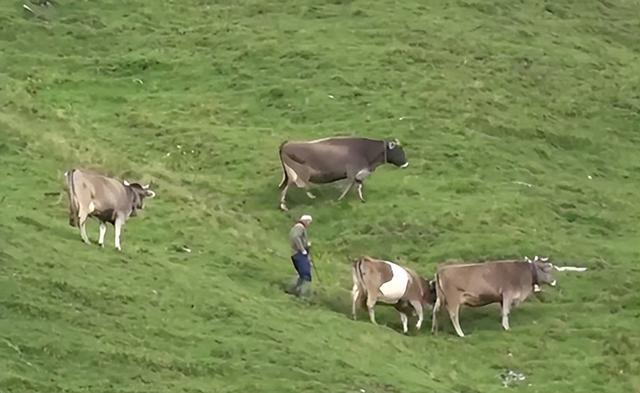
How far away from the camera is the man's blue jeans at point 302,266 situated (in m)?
24.5

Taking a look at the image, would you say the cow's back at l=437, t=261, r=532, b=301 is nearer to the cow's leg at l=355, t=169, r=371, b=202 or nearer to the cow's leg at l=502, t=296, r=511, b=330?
the cow's leg at l=502, t=296, r=511, b=330

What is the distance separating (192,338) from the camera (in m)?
20.0

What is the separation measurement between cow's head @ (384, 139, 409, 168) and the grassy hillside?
500mm

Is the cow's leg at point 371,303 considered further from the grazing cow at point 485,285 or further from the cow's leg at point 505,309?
the cow's leg at point 505,309

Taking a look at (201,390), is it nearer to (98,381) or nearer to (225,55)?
(98,381)

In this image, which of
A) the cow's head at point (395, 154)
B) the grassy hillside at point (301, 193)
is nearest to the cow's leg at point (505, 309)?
the grassy hillside at point (301, 193)

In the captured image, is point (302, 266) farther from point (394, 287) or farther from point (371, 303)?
point (394, 287)

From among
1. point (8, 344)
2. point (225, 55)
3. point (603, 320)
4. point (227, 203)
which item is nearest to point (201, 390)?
point (8, 344)

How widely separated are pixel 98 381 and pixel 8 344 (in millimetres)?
1367

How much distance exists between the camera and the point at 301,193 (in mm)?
32406

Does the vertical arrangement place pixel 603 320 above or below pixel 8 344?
below

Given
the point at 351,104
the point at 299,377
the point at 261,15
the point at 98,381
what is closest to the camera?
the point at 98,381

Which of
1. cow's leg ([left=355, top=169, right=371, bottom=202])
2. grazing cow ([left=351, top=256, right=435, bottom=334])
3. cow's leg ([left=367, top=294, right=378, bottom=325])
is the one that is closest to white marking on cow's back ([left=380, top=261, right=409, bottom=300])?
→ grazing cow ([left=351, top=256, right=435, bottom=334])

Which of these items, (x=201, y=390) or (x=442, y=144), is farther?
(x=442, y=144)
